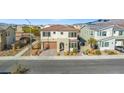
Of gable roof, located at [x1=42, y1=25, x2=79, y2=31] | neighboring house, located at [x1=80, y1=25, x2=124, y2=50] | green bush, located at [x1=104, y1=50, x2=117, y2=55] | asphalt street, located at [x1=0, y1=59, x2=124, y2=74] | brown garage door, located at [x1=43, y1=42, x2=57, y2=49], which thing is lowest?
asphalt street, located at [x1=0, y1=59, x2=124, y2=74]

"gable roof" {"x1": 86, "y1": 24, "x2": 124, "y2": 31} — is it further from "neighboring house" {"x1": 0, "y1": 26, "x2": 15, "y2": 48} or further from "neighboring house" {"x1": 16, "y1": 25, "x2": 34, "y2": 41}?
"neighboring house" {"x1": 0, "y1": 26, "x2": 15, "y2": 48}

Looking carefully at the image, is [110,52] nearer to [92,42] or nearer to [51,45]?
[92,42]

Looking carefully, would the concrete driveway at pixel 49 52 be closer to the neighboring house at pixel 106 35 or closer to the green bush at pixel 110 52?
the neighboring house at pixel 106 35

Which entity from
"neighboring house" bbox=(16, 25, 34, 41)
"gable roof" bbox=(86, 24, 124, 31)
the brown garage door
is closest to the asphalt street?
the brown garage door

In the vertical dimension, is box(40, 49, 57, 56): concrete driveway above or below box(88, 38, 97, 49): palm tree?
below

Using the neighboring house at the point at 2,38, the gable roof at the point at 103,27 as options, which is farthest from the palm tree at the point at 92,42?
the neighboring house at the point at 2,38
